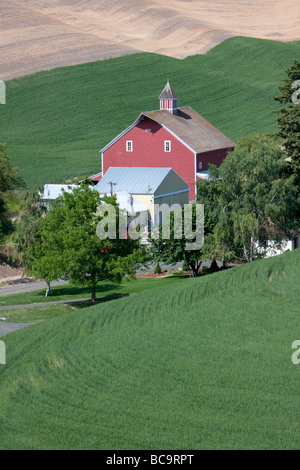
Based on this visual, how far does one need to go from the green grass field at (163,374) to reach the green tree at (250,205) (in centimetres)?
1082

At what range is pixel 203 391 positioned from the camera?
94.3 feet

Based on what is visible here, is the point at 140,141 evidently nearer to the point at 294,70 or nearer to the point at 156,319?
the point at 294,70

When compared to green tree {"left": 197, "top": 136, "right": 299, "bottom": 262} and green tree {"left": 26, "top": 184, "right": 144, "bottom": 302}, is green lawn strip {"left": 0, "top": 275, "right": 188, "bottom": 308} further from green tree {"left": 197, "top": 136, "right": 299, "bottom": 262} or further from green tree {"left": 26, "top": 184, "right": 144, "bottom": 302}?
green tree {"left": 197, "top": 136, "right": 299, "bottom": 262}

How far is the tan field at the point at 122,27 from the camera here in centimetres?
12581

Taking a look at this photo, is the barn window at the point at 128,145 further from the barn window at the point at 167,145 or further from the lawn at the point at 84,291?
the lawn at the point at 84,291

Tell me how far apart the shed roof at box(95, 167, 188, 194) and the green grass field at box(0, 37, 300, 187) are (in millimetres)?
17454

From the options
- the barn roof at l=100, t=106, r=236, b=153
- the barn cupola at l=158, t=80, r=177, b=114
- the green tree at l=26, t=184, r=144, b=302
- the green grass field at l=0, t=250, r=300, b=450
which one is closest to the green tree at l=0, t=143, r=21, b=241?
the green tree at l=26, t=184, r=144, b=302

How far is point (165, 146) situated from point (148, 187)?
36.0 feet

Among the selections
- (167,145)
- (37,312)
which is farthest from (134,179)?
(37,312)

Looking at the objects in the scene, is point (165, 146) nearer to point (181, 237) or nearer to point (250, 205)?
point (181, 237)

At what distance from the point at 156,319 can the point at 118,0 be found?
405 feet

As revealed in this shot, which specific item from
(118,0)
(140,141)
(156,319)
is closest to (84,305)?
(156,319)

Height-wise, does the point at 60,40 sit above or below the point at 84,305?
above

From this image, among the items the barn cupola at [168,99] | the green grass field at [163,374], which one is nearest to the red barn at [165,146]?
the barn cupola at [168,99]
